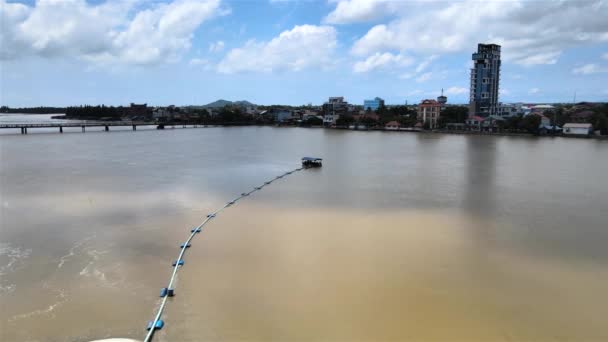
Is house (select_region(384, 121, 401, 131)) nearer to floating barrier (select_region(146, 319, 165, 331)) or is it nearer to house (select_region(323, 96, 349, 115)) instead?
house (select_region(323, 96, 349, 115))

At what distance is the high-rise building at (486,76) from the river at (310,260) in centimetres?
2761

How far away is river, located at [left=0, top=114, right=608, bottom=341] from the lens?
3.55 meters

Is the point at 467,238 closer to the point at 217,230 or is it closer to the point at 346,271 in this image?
the point at 346,271

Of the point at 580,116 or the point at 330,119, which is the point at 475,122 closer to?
the point at 580,116

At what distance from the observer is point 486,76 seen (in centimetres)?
3566

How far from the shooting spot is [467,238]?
5.79 metres

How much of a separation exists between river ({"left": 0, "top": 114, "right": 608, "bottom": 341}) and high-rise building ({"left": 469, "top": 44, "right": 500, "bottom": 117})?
2761 centimetres

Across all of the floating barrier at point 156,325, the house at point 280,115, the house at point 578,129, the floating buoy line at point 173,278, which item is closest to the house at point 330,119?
the house at point 280,115

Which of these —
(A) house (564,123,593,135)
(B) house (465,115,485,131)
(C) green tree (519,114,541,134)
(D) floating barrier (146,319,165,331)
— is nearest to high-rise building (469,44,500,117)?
(B) house (465,115,485,131)

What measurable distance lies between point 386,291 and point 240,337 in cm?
160

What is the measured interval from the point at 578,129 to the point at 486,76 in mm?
11399

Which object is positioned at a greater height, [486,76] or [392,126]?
[486,76]

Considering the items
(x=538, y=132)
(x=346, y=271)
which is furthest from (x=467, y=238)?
(x=538, y=132)

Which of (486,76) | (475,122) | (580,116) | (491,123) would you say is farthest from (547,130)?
(580,116)
